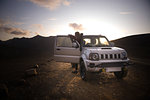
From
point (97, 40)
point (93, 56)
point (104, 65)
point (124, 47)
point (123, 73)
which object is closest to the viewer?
point (104, 65)

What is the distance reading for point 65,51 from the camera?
Answer: 5.28 metres

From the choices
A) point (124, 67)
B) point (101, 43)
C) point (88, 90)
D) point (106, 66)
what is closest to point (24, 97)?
point (88, 90)

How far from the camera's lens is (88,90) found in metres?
3.38

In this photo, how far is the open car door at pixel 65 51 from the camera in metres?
4.91

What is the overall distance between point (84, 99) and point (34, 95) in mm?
1560

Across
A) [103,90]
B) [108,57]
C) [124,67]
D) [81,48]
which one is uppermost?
[81,48]

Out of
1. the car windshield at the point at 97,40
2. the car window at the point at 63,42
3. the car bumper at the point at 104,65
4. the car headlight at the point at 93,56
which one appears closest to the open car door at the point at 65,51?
the car window at the point at 63,42

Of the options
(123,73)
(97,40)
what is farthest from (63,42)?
(123,73)

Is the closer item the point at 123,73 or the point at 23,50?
the point at 123,73

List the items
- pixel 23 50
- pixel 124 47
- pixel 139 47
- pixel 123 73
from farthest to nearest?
pixel 23 50 < pixel 124 47 < pixel 139 47 < pixel 123 73

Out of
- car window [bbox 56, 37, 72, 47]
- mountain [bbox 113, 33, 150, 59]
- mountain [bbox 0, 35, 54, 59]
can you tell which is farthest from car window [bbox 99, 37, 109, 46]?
mountain [bbox 0, 35, 54, 59]

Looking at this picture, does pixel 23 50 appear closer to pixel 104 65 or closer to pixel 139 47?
pixel 139 47

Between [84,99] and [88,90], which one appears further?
[88,90]

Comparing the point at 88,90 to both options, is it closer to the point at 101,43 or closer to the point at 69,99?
the point at 69,99
